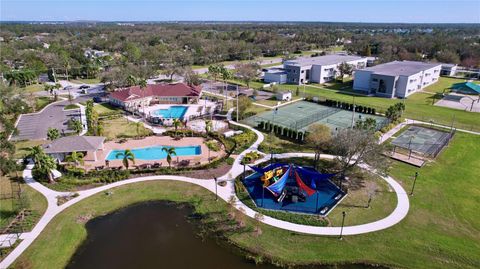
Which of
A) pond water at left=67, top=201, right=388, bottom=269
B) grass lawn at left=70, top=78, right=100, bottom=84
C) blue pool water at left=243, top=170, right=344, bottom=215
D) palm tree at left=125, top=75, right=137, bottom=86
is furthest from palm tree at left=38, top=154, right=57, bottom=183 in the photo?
grass lawn at left=70, top=78, right=100, bottom=84

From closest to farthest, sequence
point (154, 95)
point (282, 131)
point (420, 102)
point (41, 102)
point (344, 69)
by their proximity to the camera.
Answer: point (282, 131)
point (154, 95)
point (41, 102)
point (420, 102)
point (344, 69)

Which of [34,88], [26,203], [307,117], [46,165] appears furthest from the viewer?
[34,88]

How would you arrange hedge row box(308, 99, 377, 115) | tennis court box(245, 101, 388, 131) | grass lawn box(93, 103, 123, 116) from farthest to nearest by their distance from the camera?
1. grass lawn box(93, 103, 123, 116)
2. hedge row box(308, 99, 377, 115)
3. tennis court box(245, 101, 388, 131)

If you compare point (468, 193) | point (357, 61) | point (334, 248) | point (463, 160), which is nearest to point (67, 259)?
point (334, 248)

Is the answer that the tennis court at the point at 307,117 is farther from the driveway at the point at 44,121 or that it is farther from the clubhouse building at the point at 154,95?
the driveway at the point at 44,121

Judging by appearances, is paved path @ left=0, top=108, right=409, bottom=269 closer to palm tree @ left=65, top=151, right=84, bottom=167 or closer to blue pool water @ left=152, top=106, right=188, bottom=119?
palm tree @ left=65, top=151, right=84, bottom=167

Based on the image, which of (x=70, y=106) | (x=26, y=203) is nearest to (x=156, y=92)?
(x=70, y=106)

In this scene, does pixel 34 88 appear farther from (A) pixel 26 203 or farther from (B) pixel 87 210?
(B) pixel 87 210
